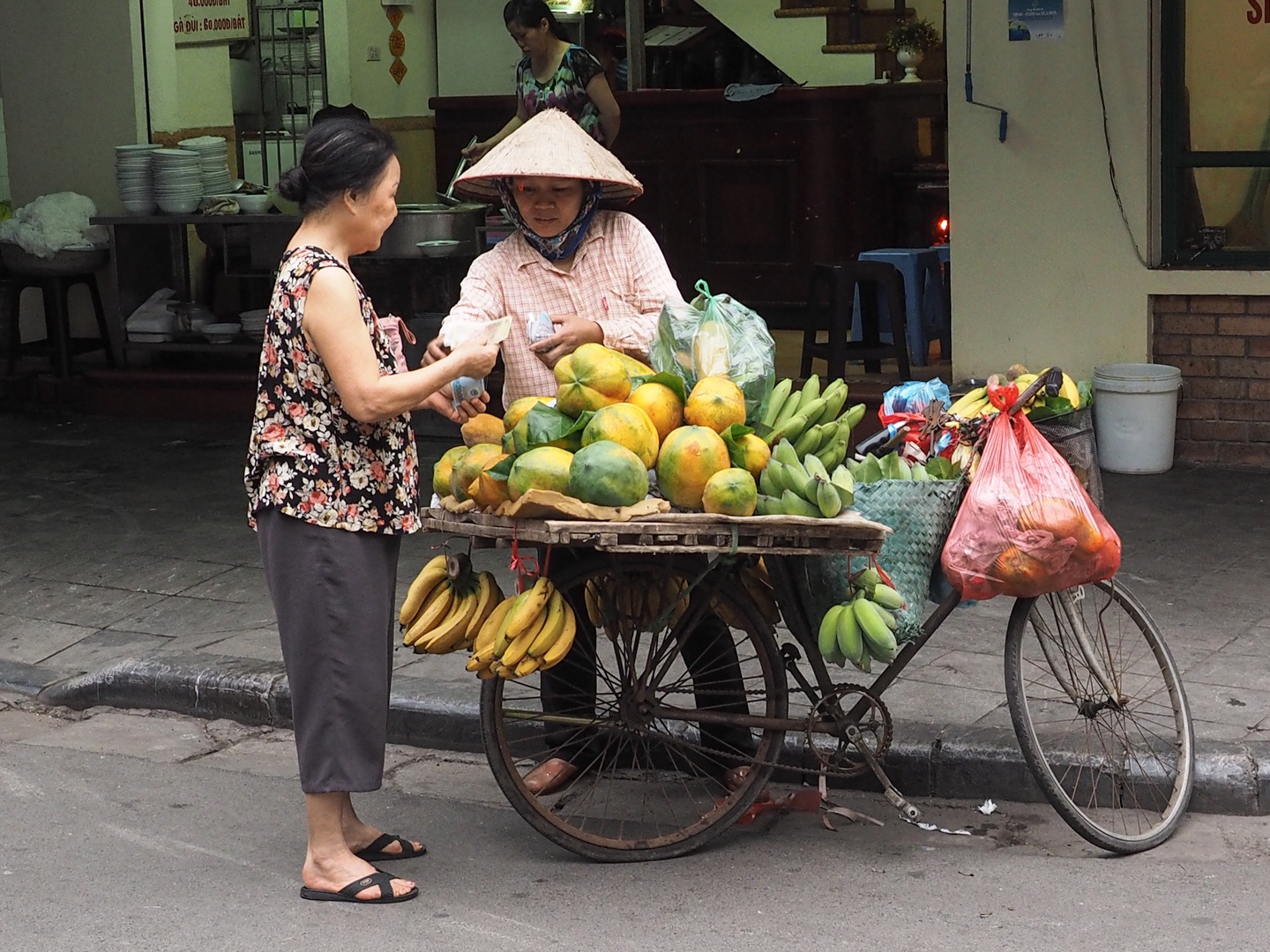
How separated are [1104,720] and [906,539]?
2.98ft

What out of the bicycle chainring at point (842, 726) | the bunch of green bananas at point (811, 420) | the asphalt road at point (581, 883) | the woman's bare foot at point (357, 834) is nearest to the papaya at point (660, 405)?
the bunch of green bananas at point (811, 420)

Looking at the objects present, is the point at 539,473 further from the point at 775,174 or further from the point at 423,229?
the point at 775,174

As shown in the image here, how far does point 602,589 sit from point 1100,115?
4.82m

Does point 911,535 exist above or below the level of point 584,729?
above

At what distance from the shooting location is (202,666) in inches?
235

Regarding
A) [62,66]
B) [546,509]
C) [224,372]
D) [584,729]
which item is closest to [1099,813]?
[584,729]

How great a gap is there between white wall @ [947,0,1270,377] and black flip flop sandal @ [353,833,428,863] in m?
4.97

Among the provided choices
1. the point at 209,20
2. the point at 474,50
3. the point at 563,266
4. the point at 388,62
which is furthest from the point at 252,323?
the point at 563,266

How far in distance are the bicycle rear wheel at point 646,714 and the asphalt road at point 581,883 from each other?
0.13m

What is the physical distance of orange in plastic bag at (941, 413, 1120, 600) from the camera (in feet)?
13.4

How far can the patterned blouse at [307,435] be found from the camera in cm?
405

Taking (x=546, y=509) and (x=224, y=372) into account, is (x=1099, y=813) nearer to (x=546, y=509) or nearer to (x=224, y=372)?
(x=546, y=509)

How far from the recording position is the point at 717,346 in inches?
170

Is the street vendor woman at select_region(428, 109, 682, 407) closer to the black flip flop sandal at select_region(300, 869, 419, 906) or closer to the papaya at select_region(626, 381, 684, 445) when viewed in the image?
the papaya at select_region(626, 381, 684, 445)
